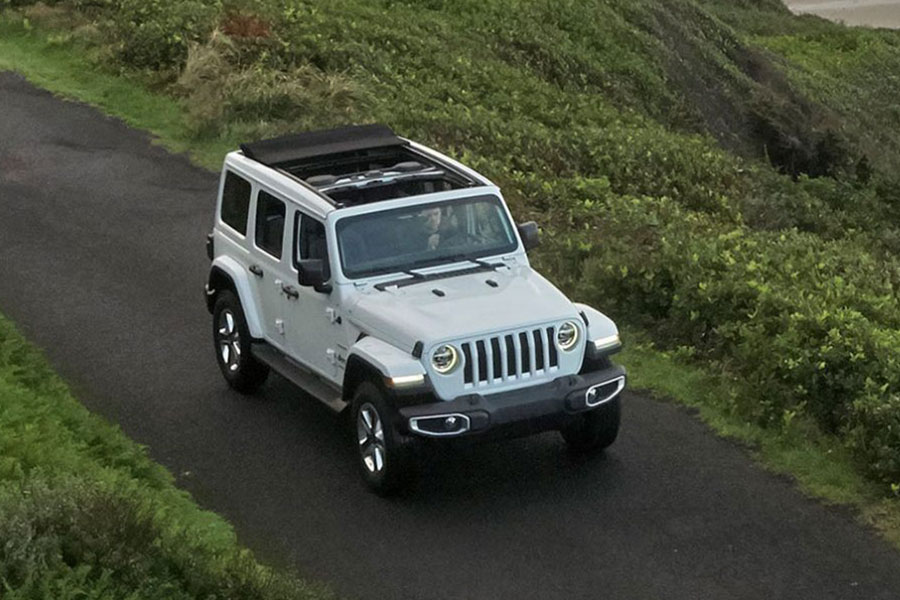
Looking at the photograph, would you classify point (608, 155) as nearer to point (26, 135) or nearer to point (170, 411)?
point (26, 135)

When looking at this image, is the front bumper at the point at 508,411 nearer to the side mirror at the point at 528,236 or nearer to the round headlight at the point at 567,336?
the round headlight at the point at 567,336

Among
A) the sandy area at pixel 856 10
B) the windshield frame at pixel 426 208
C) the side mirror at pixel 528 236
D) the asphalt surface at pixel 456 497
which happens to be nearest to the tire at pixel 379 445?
the asphalt surface at pixel 456 497

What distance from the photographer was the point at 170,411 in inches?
541

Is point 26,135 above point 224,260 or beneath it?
beneath

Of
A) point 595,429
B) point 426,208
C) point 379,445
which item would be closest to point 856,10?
point 426,208

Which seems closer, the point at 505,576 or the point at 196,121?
the point at 505,576

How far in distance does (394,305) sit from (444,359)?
73 centimetres

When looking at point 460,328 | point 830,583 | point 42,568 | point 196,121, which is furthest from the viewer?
point 196,121

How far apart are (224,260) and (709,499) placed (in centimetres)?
502

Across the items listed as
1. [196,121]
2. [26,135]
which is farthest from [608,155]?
[26,135]

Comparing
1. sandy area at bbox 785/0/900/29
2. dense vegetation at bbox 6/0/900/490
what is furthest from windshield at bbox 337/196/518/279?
sandy area at bbox 785/0/900/29

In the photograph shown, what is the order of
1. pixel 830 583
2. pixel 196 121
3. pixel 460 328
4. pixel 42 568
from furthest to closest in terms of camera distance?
pixel 196 121 < pixel 460 328 < pixel 830 583 < pixel 42 568

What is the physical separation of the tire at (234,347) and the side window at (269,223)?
0.71m

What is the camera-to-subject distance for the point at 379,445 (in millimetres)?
11531
